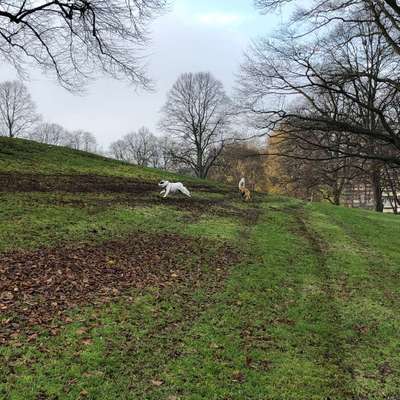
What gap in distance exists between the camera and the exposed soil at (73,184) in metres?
16.0

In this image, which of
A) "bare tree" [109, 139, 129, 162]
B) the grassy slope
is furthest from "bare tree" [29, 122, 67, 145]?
the grassy slope

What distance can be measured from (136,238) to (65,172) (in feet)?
32.8

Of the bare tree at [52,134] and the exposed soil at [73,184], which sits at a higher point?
the bare tree at [52,134]

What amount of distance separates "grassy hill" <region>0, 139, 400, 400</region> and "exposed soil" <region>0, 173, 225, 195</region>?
0.81 feet

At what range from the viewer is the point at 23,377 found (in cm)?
487

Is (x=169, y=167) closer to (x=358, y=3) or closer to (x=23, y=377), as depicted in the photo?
(x=358, y=3)

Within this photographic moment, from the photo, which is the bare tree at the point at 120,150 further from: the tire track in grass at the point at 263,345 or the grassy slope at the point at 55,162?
the tire track in grass at the point at 263,345

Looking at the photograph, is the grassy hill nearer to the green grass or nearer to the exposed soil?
the exposed soil

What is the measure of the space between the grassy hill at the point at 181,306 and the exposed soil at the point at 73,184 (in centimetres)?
25

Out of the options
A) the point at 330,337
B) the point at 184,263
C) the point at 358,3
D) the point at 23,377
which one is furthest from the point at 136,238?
the point at 358,3

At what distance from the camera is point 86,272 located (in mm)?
8547

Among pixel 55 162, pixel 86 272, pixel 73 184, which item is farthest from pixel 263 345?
pixel 55 162

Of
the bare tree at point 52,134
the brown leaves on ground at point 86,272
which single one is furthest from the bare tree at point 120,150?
the brown leaves on ground at point 86,272

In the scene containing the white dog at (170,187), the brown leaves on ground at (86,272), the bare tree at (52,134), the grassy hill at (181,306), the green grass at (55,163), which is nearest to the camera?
the grassy hill at (181,306)
